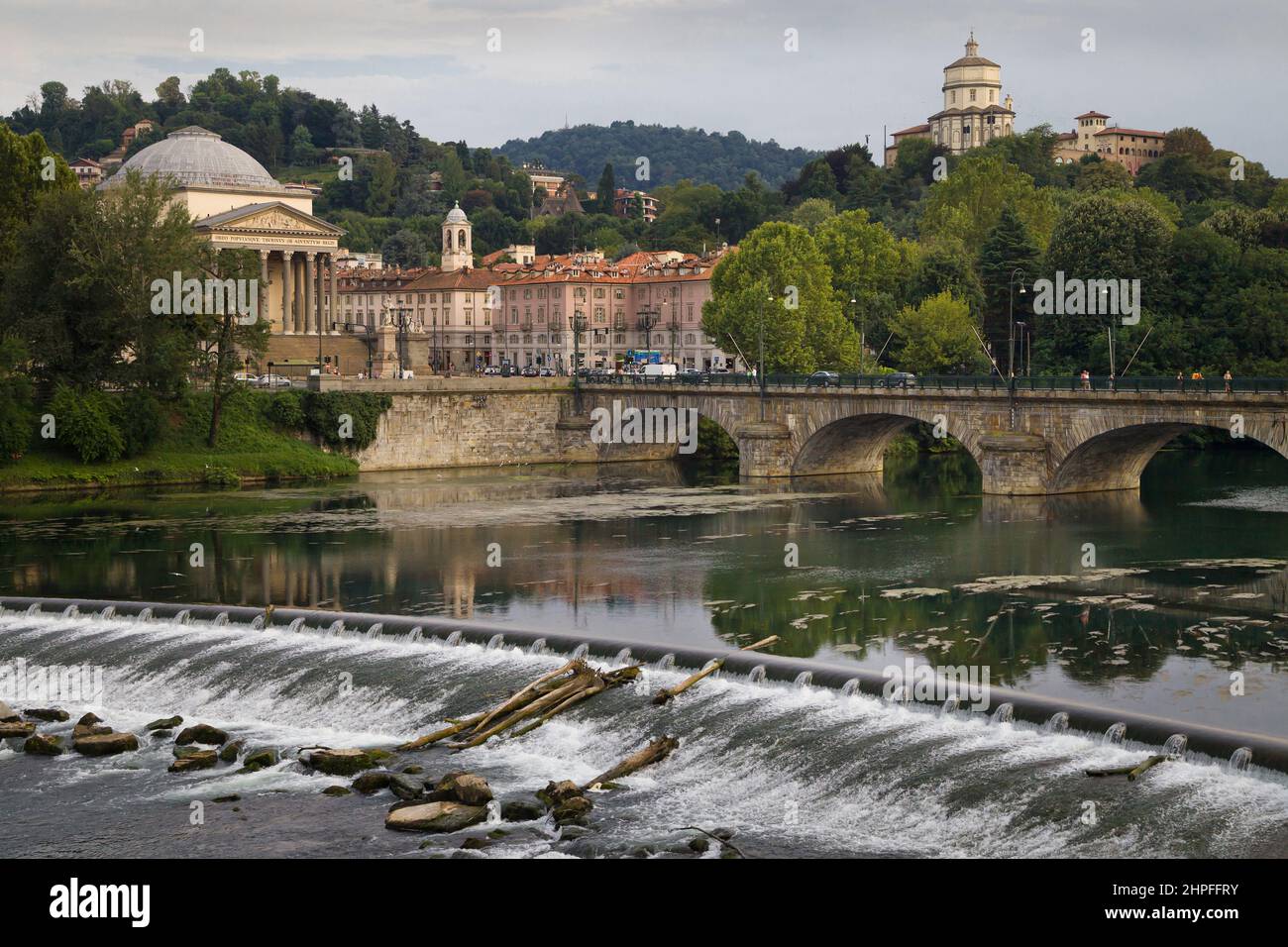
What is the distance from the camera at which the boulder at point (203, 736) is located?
97.9 feet

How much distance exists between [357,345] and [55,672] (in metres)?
70.2

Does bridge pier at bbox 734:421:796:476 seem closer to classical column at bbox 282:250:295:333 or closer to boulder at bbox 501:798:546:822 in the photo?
classical column at bbox 282:250:295:333

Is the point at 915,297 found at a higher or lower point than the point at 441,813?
higher

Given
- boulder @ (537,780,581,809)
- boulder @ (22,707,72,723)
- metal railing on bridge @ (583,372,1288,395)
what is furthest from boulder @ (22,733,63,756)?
metal railing on bridge @ (583,372,1288,395)

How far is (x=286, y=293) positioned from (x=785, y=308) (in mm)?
34825

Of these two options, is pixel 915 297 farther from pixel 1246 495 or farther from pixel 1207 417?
pixel 1207 417

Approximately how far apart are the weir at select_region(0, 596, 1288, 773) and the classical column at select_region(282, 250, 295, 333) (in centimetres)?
6607

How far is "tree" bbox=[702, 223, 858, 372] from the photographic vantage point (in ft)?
297

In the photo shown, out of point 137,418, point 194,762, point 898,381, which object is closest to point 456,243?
point 137,418

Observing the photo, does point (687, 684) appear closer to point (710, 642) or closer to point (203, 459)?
point (710, 642)

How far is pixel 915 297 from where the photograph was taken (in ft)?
327

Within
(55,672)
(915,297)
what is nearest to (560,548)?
(55,672)

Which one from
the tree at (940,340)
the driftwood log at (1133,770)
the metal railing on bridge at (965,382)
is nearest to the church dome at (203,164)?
the metal railing on bridge at (965,382)

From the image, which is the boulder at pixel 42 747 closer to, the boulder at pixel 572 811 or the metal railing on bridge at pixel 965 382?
the boulder at pixel 572 811
